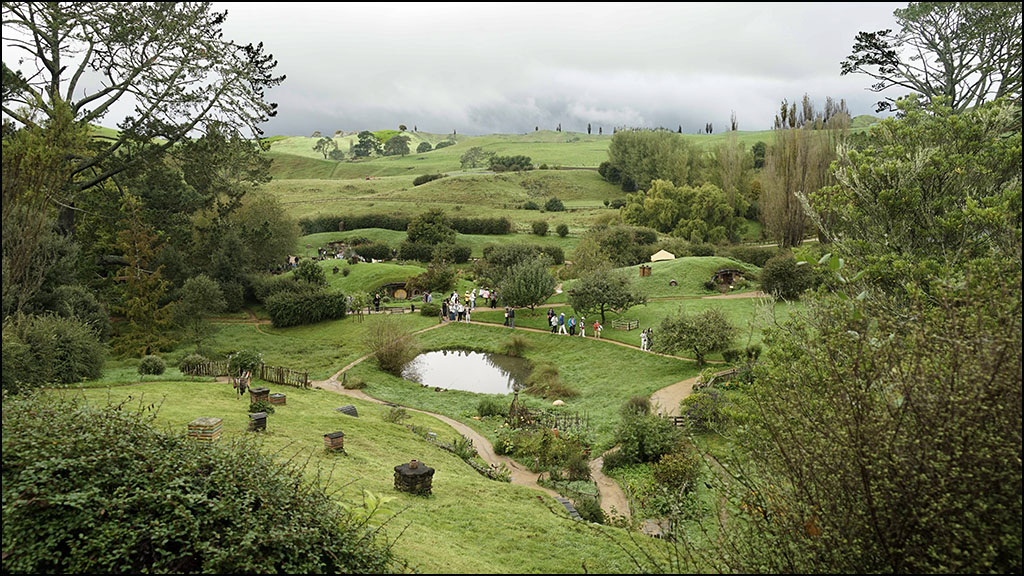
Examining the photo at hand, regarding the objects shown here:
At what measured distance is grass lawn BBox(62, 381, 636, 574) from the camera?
29.4ft

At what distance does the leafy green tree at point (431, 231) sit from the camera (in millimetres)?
55969

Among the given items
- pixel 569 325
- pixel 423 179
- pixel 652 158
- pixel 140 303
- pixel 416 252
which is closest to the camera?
pixel 140 303

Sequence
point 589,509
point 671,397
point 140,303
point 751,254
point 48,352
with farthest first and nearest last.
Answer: point 751,254, point 140,303, point 671,397, point 48,352, point 589,509

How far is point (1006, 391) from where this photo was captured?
491 centimetres

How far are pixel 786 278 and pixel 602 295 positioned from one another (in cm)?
1210

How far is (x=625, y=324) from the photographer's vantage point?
33188 mm

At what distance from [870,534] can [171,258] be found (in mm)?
37295

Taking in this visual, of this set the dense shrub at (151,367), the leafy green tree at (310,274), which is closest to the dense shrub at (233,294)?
the leafy green tree at (310,274)

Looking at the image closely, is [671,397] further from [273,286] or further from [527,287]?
[273,286]

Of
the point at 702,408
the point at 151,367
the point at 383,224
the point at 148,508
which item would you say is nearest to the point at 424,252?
the point at 383,224

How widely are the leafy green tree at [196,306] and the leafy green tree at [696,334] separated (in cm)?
2397

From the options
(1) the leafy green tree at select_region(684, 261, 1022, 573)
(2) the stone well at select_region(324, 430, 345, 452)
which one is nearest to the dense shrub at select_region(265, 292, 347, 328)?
(2) the stone well at select_region(324, 430, 345, 452)

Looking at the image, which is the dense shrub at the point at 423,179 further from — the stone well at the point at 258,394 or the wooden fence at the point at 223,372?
the stone well at the point at 258,394

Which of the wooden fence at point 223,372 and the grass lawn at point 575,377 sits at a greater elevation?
the wooden fence at point 223,372
